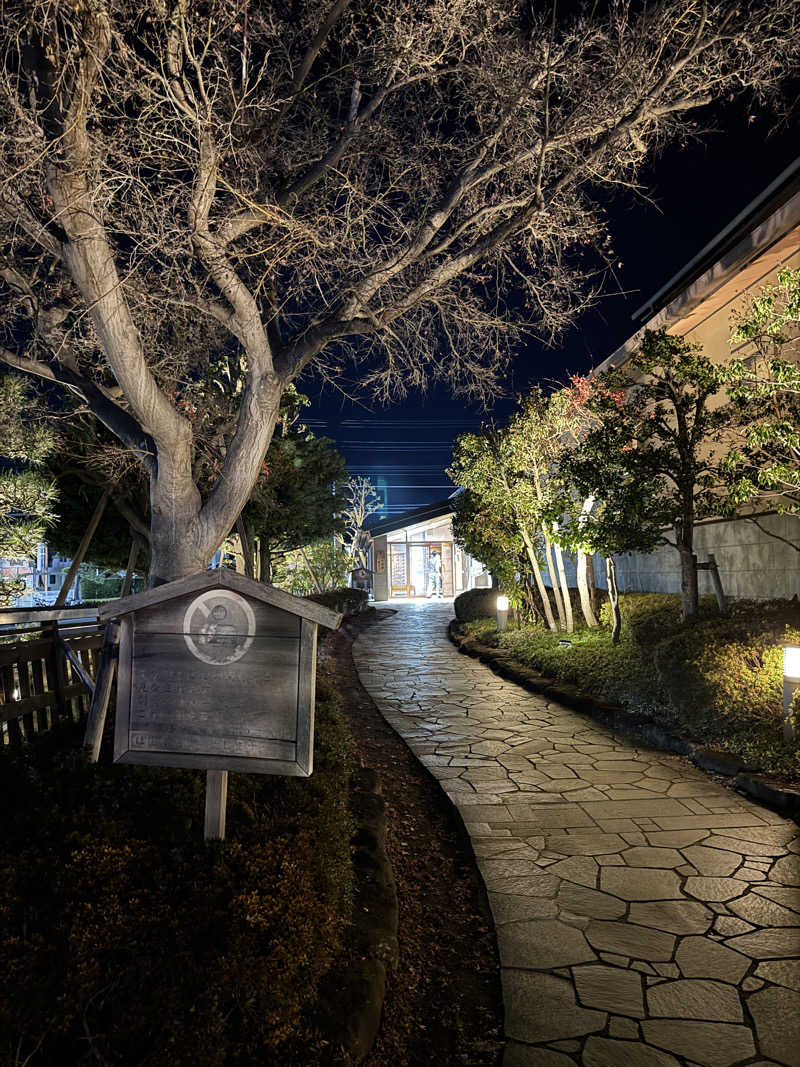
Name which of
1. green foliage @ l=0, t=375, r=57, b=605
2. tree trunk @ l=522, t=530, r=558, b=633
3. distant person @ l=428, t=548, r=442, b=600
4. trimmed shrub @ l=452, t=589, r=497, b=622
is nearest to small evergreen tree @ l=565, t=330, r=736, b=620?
tree trunk @ l=522, t=530, r=558, b=633

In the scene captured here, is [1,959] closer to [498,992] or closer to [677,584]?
[498,992]

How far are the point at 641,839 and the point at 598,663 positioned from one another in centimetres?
528

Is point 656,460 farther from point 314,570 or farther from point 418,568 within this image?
point 418,568

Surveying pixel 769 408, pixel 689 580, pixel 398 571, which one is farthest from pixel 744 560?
pixel 398 571

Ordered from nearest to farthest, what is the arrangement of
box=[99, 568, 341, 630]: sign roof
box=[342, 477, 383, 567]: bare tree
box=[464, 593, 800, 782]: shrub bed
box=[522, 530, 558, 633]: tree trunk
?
box=[99, 568, 341, 630]: sign roof < box=[464, 593, 800, 782]: shrub bed < box=[522, 530, 558, 633]: tree trunk < box=[342, 477, 383, 567]: bare tree

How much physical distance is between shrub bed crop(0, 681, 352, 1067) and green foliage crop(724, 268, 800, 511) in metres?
5.95

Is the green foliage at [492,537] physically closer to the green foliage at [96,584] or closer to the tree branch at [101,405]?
the tree branch at [101,405]

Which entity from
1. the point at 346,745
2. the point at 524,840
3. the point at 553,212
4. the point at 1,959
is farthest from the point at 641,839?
the point at 553,212

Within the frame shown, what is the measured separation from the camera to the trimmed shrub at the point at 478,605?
19828 mm

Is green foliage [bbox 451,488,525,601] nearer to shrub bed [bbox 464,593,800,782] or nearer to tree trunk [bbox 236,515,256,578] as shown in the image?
shrub bed [bbox 464,593,800,782]

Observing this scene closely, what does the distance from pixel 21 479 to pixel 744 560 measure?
37.8 feet

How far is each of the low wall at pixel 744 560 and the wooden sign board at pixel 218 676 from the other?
7644 mm

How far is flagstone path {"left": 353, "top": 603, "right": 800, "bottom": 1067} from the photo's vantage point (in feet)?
9.75

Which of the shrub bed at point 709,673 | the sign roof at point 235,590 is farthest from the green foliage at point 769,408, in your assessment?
the sign roof at point 235,590
